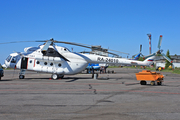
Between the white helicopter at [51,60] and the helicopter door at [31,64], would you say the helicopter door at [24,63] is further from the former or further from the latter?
the helicopter door at [31,64]

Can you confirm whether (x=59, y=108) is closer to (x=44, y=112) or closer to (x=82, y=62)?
(x=44, y=112)

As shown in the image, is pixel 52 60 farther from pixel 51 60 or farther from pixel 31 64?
pixel 31 64

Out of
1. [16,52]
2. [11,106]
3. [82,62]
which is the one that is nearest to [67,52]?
[82,62]

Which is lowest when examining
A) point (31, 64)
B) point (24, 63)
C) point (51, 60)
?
point (31, 64)

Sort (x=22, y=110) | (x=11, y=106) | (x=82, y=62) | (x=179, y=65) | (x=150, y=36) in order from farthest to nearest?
1. (x=150, y=36)
2. (x=179, y=65)
3. (x=82, y=62)
4. (x=11, y=106)
5. (x=22, y=110)

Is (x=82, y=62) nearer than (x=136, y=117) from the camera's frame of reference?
No

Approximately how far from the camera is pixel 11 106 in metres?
8.03

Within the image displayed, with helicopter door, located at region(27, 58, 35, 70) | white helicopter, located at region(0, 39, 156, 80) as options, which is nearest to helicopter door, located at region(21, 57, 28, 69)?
white helicopter, located at region(0, 39, 156, 80)

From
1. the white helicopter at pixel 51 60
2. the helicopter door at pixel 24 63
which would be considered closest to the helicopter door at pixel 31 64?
the white helicopter at pixel 51 60

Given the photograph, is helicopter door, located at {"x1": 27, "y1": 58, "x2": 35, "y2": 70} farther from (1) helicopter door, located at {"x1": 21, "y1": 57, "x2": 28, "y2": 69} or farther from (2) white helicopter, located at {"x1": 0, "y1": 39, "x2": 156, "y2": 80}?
(1) helicopter door, located at {"x1": 21, "y1": 57, "x2": 28, "y2": 69}

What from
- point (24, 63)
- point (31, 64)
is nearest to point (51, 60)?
point (31, 64)

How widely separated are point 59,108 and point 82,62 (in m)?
17.0

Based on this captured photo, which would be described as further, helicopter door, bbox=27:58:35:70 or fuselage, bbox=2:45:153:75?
helicopter door, bbox=27:58:35:70

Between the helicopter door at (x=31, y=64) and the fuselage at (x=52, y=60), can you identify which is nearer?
the fuselage at (x=52, y=60)
